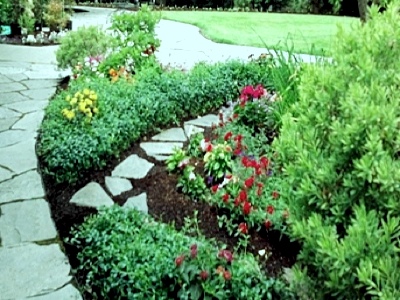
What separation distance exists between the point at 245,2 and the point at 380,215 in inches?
505

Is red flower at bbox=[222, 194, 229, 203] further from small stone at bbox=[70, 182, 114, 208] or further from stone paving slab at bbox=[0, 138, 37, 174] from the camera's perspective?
stone paving slab at bbox=[0, 138, 37, 174]

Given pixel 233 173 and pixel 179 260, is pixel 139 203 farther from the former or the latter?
pixel 179 260

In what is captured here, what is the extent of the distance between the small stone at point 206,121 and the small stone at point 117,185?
44.3 inches

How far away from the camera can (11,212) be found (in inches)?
110

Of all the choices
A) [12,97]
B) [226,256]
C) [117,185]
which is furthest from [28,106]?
[226,256]

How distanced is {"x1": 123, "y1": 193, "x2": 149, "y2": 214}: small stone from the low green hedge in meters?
0.39

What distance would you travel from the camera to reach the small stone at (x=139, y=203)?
9.48ft

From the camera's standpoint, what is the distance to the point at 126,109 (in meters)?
3.79

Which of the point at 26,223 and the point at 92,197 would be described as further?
the point at 92,197

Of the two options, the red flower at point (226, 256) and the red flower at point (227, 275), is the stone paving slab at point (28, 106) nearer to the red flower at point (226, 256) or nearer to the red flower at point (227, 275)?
the red flower at point (226, 256)

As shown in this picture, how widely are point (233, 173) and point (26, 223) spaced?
1161 millimetres

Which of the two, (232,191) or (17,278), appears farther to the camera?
(232,191)

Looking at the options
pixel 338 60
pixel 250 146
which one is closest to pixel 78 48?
pixel 250 146

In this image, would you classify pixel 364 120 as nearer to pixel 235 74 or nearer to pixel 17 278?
pixel 17 278
